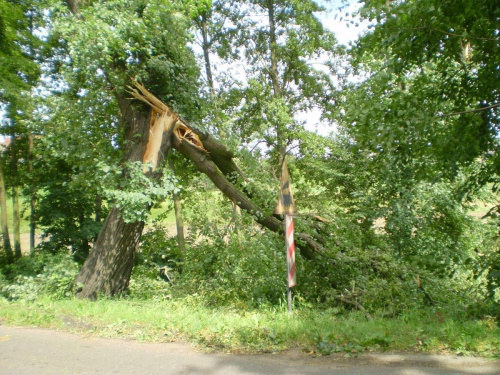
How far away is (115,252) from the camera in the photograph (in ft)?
28.1

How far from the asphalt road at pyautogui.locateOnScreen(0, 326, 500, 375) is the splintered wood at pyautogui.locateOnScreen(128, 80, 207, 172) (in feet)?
15.6

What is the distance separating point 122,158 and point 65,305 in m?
3.65

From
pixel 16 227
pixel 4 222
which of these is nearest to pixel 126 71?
pixel 4 222

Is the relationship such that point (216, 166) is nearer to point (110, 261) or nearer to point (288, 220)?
point (110, 261)

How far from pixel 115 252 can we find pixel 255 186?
12.2ft

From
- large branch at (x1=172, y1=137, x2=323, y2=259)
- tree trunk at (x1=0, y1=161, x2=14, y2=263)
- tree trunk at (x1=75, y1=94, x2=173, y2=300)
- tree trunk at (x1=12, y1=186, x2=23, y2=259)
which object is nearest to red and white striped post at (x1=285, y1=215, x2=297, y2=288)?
large branch at (x1=172, y1=137, x2=323, y2=259)

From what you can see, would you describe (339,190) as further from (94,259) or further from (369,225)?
(94,259)

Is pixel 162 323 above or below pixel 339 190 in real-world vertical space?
below

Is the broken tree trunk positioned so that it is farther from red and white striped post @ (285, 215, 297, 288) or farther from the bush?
the bush

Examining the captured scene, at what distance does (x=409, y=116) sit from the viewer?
635 centimetres

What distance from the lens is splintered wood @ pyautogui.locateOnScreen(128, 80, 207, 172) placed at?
344 inches

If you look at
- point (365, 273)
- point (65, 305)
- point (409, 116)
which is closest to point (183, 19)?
point (409, 116)

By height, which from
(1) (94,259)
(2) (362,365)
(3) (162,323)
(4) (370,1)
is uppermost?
(4) (370,1)

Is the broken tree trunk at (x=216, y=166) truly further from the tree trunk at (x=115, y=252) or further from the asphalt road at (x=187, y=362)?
the asphalt road at (x=187, y=362)
